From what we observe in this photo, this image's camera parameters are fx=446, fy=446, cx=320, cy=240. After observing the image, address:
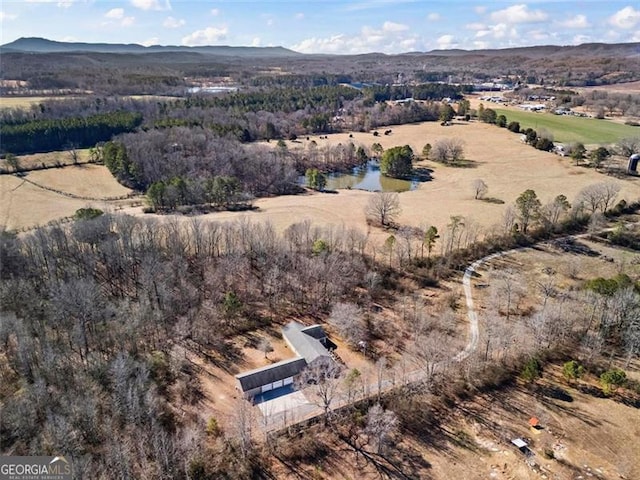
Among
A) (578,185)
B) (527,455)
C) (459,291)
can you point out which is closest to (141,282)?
(459,291)

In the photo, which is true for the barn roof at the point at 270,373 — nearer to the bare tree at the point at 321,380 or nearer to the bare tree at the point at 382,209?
the bare tree at the point at 321,380

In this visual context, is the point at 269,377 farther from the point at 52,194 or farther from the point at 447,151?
the point at 447,151

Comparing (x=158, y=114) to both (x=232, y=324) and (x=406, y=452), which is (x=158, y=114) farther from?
(x=406, y=452)

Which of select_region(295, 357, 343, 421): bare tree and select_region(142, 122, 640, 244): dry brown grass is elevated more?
select_region(142, 122, 640, 244): dry brown grass

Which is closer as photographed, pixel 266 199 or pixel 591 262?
pixel 591 262

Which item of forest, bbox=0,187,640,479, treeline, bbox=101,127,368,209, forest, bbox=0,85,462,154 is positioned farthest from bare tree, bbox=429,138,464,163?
forest, bbox=0,187,640,479

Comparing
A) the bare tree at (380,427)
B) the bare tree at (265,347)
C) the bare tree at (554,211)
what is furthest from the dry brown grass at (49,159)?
the bare tree at (554,211)

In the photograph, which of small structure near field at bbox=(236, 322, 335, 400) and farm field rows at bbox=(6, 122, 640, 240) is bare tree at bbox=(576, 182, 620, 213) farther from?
small structure near field at bbox=(236, 322, 335, 400)

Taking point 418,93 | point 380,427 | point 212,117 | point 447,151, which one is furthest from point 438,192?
point 418,93
